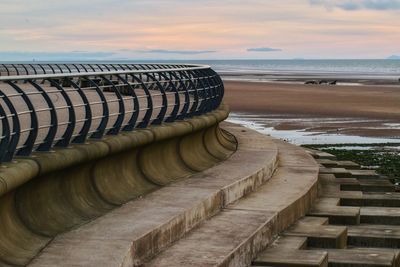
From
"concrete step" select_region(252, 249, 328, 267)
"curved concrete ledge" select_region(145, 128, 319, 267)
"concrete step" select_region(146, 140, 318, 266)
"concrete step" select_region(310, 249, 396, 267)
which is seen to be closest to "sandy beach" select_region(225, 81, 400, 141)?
"curved concrete ledge" select_region(145, 128, 319, 267)

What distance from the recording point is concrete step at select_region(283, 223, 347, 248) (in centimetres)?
1054

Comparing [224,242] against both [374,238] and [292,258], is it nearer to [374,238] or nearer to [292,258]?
[292,258]

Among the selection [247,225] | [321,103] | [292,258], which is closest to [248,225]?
[247,225]

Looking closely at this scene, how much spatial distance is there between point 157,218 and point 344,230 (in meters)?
2.68

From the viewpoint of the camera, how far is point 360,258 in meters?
9.91

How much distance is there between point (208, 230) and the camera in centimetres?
991

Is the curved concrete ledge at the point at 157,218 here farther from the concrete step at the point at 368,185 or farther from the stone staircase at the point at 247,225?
the concrete step at the point at 368,185

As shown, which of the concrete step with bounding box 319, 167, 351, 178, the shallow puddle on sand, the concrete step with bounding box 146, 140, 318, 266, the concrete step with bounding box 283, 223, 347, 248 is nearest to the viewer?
the concrete step with bounding box 146, 140, 318, 266

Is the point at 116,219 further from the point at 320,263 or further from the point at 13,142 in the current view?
the point at 320,263

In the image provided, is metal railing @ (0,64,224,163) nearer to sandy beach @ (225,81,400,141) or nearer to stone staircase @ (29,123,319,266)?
stone staircase @ (29,123,319,266)

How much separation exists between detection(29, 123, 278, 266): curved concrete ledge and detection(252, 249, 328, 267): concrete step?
0.87m

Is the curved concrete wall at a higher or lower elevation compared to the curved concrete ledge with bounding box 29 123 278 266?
higher

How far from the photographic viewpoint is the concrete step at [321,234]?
10539 mm

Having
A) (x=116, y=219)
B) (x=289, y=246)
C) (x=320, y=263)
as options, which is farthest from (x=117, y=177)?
(x=320, y=263)
